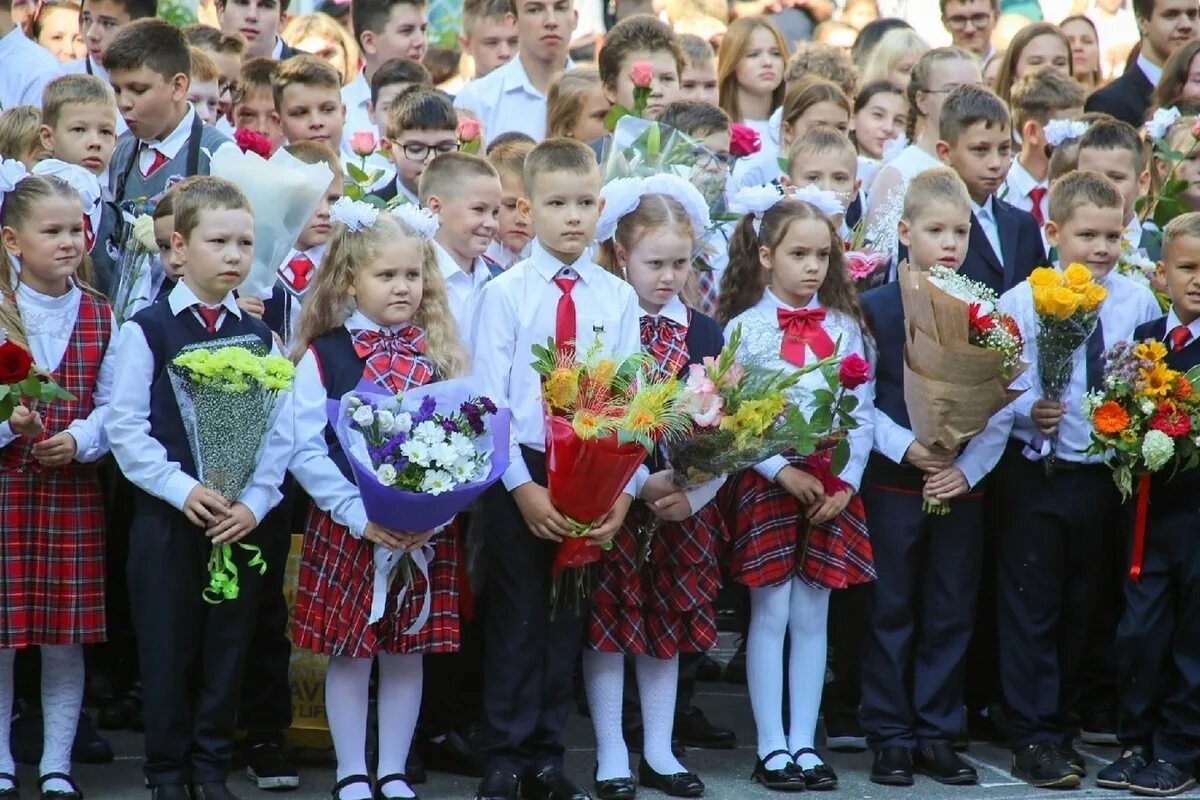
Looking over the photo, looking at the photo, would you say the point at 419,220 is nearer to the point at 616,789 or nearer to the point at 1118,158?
the point at 616,789

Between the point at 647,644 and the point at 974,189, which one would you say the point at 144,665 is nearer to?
the point at 647,644

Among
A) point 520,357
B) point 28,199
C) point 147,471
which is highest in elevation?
point 28,199

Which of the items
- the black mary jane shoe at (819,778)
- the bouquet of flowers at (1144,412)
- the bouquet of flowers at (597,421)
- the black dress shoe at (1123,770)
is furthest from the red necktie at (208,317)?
the black dress shoe at (1123,770)

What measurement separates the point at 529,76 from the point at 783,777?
408 cm

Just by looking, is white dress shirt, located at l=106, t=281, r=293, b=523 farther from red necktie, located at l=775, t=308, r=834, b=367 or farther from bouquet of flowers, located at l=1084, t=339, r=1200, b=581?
bouquet of flowers, located at l=1084, t=339, r=1200, b=581

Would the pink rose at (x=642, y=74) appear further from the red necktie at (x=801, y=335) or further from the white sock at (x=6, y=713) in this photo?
the white sock at (x=6, y=713)

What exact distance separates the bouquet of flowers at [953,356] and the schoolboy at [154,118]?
277 centimetres

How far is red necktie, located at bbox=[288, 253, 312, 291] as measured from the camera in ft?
21.4

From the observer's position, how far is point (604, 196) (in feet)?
19.7

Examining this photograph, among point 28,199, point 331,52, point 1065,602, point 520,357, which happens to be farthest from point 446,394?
point 331,52

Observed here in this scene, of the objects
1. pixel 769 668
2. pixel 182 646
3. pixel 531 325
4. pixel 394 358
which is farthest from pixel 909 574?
pixel 182 646

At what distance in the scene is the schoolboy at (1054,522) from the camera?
20.5ft

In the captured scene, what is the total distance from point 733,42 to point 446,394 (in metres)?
4.06

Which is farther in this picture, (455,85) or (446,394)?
(455,85)
